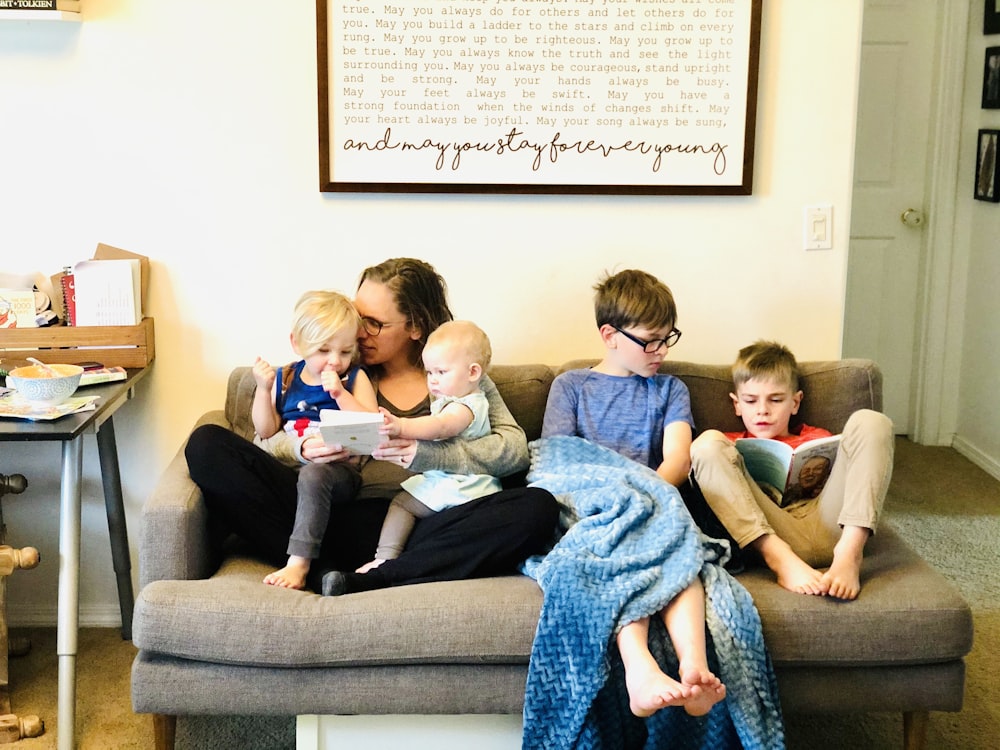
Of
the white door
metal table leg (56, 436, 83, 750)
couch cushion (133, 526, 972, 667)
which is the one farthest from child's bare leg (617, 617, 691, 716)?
the white door

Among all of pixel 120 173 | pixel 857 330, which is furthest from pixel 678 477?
pixel 857 330

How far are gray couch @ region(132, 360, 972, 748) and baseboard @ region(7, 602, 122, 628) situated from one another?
2.80ft

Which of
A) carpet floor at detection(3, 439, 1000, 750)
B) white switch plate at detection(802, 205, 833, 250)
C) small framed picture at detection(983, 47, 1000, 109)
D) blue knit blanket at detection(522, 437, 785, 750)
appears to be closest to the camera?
blue knit blanket at detection(522, 437, 785, 750)

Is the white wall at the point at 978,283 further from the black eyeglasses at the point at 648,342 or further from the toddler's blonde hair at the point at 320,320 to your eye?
the toddler's blonde hair at the point at 320,320

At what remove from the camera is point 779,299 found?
2793 mm

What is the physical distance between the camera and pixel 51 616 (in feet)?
9.34

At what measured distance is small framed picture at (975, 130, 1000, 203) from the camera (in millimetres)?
4090

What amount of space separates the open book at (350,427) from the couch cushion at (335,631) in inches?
12.1

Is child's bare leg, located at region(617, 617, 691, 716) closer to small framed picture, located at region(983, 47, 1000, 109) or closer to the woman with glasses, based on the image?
the woman with glasses

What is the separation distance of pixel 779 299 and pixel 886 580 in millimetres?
903

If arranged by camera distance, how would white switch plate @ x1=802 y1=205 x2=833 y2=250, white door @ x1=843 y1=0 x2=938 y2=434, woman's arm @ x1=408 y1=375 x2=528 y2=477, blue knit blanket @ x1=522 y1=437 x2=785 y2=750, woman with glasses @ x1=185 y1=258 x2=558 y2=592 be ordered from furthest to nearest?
white door @ x1=843 y1=0 x2=938 y2=434
white switch plate @ x1=802 y1=205 x2=833 y2=250
woman's arm @ x1=408 y1=375 x2=528 y2=477
woman with glasses @ x1=185 y1=258 x2=558 y2=592
blue knit blanket @ x1=522 y1=437 x2=785 y2=750

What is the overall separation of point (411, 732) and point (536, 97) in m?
1.49

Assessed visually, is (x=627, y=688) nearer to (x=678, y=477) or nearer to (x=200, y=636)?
(x=678, y=477)

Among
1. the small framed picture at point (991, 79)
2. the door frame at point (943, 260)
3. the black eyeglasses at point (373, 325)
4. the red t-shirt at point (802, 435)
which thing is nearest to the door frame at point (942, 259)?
the door frame at point (943, 260)
